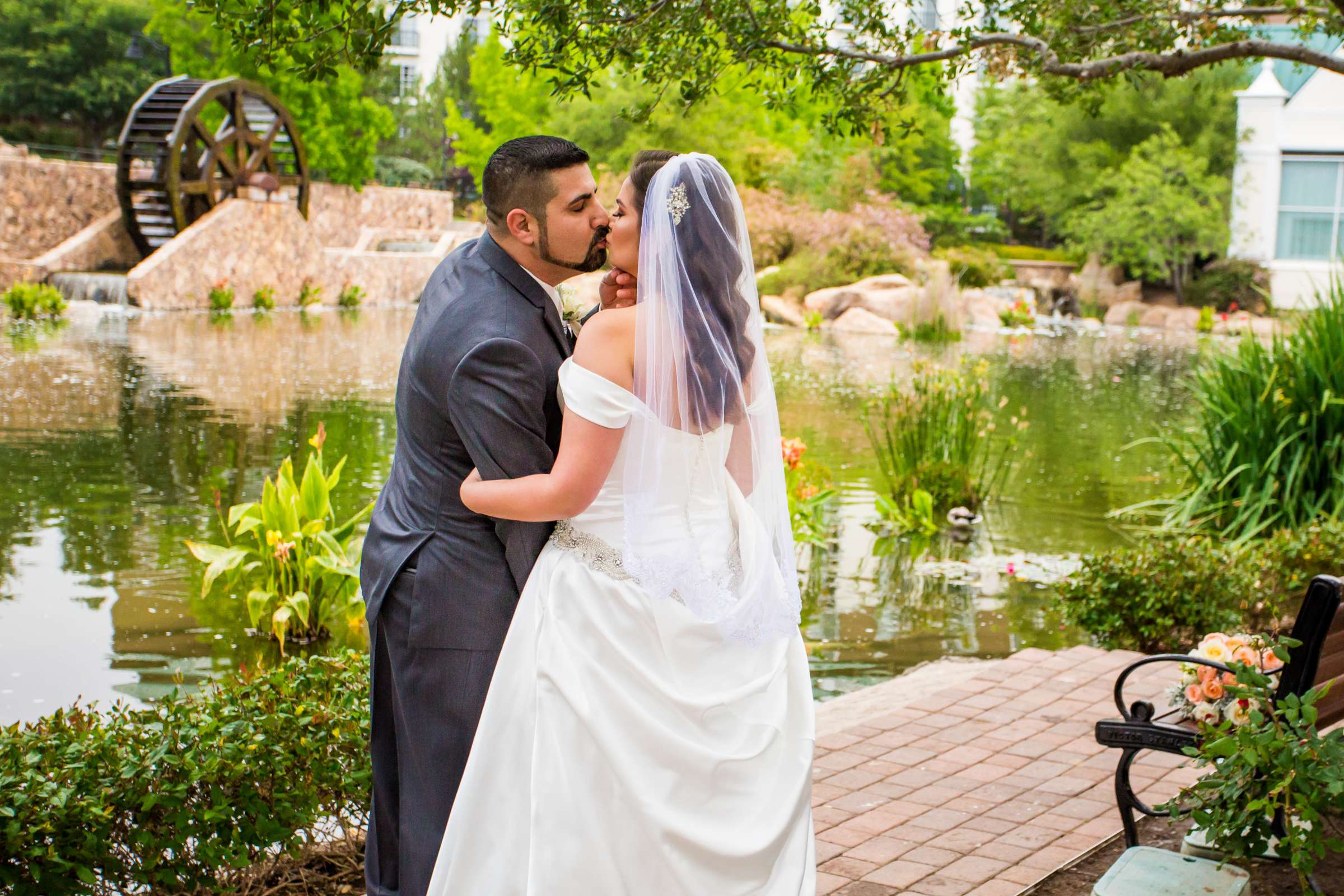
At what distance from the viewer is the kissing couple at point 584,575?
242cm

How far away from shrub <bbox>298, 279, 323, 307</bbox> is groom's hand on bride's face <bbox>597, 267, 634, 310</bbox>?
89.1ft

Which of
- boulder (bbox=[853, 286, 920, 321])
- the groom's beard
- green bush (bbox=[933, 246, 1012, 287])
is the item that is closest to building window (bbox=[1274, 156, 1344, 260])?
green bush (bbox=[933, 246, 1012, 287])

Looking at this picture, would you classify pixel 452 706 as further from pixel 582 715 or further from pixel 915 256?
pixel 915 256

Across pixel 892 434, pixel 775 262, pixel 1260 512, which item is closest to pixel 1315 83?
pixel 775 262

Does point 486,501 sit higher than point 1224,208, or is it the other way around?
point 1224,208

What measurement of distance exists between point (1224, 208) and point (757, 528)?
3936 centimetres

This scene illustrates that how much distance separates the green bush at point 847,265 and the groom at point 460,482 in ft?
101

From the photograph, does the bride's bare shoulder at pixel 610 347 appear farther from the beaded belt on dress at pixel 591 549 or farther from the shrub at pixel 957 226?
the shrub at pixel 957 226

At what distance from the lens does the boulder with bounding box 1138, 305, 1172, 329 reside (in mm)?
36250

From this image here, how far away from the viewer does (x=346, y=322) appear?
2502 centimetres

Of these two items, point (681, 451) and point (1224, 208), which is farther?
point (1224, 208)

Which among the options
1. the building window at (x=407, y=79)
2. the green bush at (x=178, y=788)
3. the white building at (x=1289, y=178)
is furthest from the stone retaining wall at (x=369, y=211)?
the building window at (x=407, y=79)

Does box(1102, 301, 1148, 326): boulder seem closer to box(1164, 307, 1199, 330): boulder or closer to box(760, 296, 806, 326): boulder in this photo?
box(1164, 307, 1199, 330): boulder

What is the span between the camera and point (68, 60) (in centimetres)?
3984
